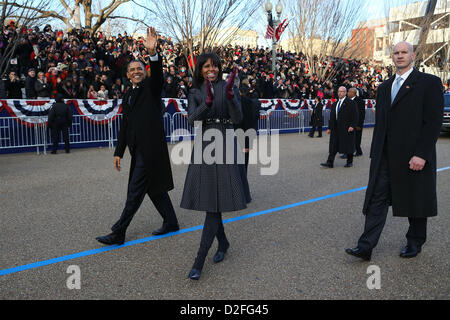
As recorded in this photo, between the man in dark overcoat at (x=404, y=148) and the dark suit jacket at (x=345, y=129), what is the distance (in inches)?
213

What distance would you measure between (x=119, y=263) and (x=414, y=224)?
277 centimetres

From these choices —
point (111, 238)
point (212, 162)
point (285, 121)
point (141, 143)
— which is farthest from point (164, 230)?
point (285, 121)

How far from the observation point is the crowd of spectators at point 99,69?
41.7 ft

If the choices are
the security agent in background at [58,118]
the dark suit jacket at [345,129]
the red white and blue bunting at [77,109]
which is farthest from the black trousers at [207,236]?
the red white and blue bunting at [77,109]

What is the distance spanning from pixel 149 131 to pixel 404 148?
242 cm

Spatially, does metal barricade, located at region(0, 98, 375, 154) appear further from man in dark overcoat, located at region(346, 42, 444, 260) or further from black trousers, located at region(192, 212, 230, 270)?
man in dark overcoat, located at region(346, 42, 444, 260)

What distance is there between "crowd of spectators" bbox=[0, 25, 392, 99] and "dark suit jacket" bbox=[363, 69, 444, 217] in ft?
12.1

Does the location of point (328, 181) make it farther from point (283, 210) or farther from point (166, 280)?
Answer: point (166, 280)

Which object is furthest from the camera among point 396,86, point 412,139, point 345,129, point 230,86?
point 345,129

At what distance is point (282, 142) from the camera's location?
14.4 m

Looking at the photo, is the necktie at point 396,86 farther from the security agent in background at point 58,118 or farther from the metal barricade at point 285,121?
the metal barricade at point 285,121

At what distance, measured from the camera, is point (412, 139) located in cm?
355

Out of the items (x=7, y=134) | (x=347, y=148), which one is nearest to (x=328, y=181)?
(x=347, y=148)

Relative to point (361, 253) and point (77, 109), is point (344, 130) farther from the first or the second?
point (77, 109)
